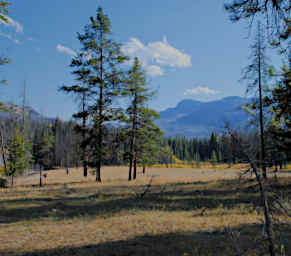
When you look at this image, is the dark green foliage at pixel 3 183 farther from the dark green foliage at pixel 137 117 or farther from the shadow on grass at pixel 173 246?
the shadow on grass at pixel 173 246

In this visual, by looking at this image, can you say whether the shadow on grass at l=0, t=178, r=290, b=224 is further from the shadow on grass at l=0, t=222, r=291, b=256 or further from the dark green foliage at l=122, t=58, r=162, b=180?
the dark green foliage at l=122, t=58, r=162, b=180

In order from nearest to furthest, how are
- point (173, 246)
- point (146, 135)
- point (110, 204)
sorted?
point (173, 246) → point (110, 204) → point (146, 135)

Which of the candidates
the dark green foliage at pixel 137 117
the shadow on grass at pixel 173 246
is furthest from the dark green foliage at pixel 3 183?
the shadow on grass at pixel 173 246

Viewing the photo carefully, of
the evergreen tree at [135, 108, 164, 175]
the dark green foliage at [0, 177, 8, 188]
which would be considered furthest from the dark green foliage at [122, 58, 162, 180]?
the dark green foliage at [0, 177, 8, 188]

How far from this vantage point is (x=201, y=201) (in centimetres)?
1250

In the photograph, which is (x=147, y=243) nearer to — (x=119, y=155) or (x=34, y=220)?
(x=34, y=220)

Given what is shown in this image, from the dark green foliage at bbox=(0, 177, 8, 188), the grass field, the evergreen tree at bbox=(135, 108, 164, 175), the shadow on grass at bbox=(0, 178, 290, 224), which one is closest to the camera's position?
the grass field

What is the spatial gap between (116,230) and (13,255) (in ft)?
9.46

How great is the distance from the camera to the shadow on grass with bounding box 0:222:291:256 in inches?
218

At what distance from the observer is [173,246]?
596cm

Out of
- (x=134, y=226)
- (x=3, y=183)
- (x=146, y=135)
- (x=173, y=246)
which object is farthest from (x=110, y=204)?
(x=146, y=135)

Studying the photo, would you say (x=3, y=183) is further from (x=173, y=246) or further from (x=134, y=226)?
(x=173, y=246)

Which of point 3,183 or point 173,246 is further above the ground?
point 173,246

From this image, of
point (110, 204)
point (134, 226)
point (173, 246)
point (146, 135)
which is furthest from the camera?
point (146, 135)
